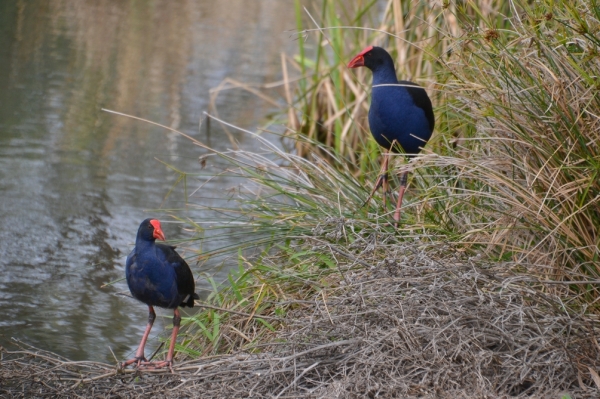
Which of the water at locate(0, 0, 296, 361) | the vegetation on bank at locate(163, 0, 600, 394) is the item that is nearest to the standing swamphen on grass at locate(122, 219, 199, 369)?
the vegetation on bank at locate(163, 0, 600, 394)

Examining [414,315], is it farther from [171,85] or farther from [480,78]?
[171,85]

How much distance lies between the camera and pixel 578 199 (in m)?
3.16

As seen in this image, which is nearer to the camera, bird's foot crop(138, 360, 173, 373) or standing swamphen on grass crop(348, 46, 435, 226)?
bird's foot crop(138, 360, 173, 373)

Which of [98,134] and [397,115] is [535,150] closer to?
[397,115]

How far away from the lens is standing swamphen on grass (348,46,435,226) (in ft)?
12.7

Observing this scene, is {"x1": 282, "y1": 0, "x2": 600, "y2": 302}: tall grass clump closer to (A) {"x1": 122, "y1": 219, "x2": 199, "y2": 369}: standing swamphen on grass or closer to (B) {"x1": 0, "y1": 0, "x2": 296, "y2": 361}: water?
(A) {"x1": 122, "y1": 219, "x2": 199, "y2": 369}: standing swamphen on grass

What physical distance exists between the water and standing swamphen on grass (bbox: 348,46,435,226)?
3.94 feet

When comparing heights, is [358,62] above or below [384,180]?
above

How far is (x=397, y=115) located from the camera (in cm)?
388

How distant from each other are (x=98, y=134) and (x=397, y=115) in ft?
13.8

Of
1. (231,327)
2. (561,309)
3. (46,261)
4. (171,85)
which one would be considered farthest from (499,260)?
(171,85)

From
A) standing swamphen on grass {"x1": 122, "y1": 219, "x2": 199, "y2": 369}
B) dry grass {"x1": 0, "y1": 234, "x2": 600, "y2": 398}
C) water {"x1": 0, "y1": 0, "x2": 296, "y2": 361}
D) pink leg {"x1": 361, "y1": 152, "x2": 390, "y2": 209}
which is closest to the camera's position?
dry grass {"x1": 0, "y1": 234, "x2": 600, "y2": 398}

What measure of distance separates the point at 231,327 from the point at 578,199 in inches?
59.1

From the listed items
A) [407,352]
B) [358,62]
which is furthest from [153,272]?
[358,62]
